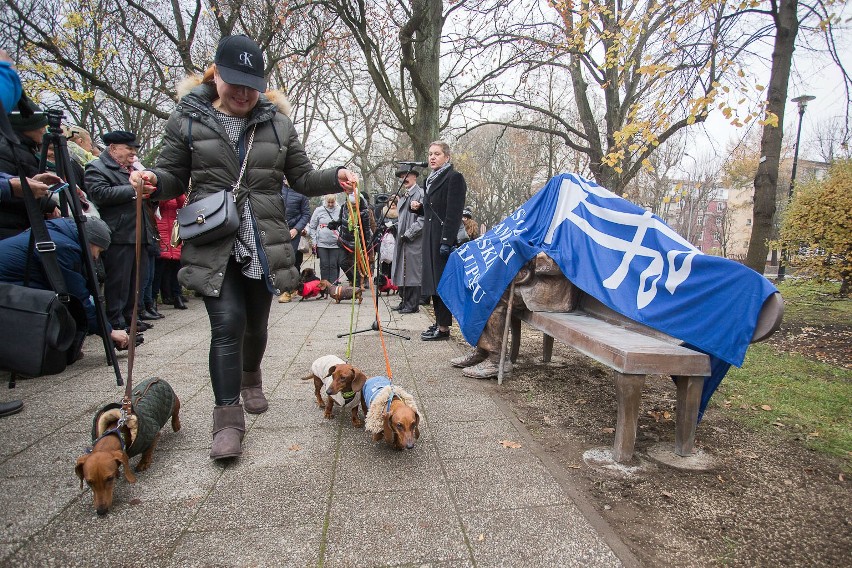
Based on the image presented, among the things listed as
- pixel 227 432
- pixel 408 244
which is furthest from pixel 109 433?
pixel 408 244

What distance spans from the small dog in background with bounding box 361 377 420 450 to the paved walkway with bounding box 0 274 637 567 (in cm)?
15

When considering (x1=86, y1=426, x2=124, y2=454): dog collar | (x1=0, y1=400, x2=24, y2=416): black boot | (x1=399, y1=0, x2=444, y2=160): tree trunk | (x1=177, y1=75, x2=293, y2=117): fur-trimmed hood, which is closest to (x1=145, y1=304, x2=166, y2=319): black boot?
(x1=0, y1=400, x2=24, y2=416): black boot

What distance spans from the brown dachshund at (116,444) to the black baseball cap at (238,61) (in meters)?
1.76

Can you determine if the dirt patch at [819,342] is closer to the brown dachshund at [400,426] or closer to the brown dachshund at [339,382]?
the brown dachshund at [400,426]

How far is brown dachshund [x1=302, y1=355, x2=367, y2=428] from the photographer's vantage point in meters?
2.96

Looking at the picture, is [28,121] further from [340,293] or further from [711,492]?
[340,293]

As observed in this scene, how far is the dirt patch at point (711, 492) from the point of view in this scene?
1963 millimetres

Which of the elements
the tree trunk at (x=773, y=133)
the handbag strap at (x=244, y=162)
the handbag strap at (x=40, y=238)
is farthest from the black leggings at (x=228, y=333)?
the tree trunk at (x=773, y=133)

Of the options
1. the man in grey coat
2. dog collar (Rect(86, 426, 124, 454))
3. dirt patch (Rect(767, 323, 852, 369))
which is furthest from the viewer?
the man in grey coat

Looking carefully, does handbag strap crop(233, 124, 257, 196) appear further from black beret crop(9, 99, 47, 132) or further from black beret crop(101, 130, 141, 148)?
black beret crop(101, 130, 141, 148)

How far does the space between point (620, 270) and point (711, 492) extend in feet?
4.56

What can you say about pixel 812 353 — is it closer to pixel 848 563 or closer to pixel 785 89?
pixel 785 89

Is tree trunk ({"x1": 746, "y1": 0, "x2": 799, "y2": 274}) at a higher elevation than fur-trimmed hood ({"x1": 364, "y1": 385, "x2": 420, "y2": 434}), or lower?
higher

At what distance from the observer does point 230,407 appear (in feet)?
8.79
